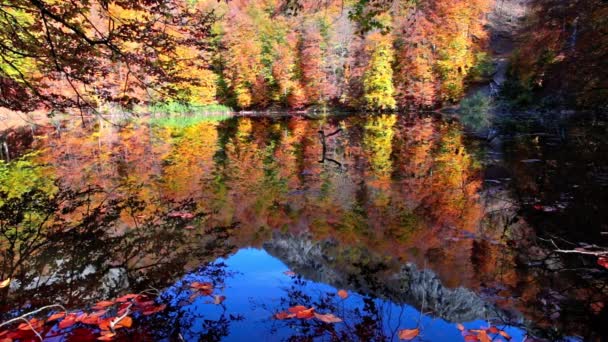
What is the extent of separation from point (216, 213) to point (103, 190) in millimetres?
4036

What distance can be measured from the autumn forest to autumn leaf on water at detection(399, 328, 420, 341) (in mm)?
22

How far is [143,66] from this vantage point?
6.16 metres

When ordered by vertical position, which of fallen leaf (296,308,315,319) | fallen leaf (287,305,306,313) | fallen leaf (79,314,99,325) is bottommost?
fallen leaf (287,305,306,313)

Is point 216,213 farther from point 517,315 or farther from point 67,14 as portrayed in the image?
point 517,315

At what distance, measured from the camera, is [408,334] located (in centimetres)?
409

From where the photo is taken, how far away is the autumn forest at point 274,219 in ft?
14.5

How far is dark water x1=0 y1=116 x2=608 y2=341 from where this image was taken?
4.43m

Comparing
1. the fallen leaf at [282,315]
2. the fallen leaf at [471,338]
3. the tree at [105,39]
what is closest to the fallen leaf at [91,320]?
the fallen leaf at [282,315]

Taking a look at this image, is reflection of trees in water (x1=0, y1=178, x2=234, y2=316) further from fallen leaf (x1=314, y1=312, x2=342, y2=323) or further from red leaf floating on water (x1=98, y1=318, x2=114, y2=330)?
fallen leaf (x1=314, y1=312, x2=342, y2=323)

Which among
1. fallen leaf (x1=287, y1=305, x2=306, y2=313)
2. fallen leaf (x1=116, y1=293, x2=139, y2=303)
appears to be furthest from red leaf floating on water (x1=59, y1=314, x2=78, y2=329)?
fallen leaf (x1=287, y1=305, x2=306, y2=313)

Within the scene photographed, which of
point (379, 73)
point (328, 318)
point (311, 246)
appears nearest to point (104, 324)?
point (328, 318)

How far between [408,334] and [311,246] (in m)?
3.10

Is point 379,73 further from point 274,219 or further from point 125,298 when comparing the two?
point 125,298

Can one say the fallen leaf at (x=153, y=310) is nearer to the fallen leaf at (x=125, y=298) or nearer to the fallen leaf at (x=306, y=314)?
the fallen leaf at (x=125, y=298)
